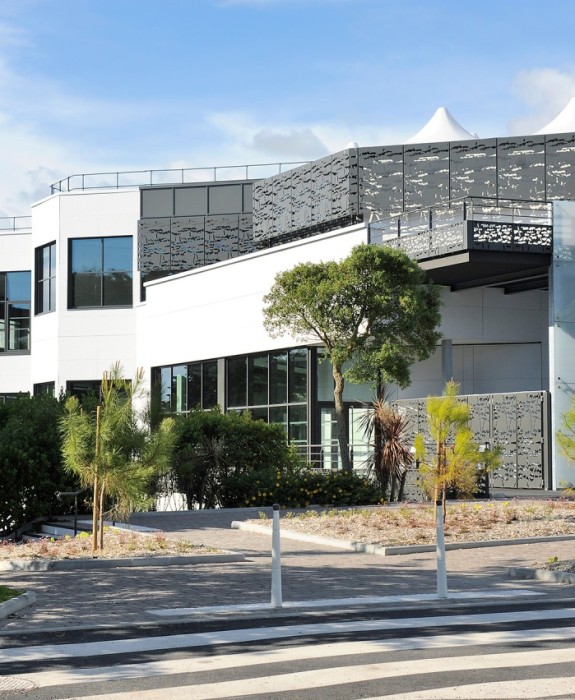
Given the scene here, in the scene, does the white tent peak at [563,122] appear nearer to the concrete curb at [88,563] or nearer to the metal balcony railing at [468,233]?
the metal balcony railing at [468,233]

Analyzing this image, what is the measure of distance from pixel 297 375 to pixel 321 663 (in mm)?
26365

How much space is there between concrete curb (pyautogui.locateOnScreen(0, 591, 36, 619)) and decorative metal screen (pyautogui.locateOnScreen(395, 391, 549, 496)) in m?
16.7

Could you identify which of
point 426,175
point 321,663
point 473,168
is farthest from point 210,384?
point 321,663

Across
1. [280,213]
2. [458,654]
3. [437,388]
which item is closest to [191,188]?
[280,213]

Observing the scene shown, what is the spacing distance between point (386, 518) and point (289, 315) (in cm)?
843

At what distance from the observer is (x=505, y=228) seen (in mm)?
28328

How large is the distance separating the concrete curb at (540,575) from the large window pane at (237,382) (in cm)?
2346

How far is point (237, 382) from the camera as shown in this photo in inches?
1485

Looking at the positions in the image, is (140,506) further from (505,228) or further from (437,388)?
(437,388)

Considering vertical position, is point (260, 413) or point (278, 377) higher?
point (278, 377)

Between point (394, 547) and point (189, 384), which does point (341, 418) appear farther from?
point (189, 384)

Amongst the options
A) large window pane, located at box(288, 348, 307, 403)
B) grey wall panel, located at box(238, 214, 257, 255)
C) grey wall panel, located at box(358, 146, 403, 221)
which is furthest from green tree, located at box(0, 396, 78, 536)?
grey wall panel, located at box(238, 214, 257, 255)

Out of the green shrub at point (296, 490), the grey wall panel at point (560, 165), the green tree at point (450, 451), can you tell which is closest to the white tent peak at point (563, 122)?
the grey wall panel at point (560, 165)

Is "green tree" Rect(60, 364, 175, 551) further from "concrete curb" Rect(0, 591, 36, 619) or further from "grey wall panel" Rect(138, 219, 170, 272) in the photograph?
"grey wall panel" Rect(138, 219, 170, 272)
